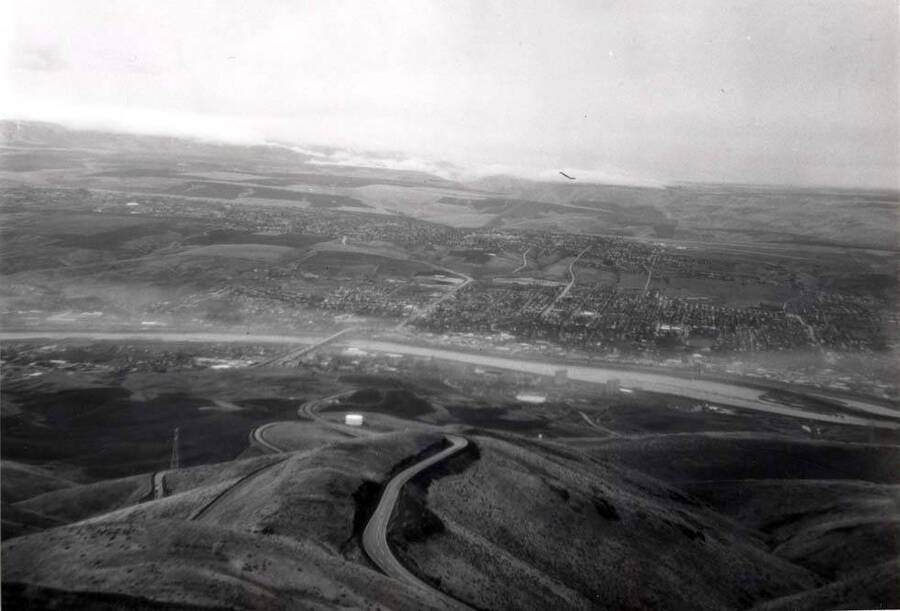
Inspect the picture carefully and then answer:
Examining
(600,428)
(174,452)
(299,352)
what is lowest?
(600,428)

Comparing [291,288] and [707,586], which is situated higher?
[291,288]

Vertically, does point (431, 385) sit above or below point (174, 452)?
above

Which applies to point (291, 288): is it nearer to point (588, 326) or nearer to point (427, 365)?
point (427, 365)

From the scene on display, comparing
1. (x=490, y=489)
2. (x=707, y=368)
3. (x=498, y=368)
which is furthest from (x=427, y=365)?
(x=707, y=368)

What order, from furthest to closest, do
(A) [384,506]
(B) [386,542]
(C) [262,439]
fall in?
1. (C) [262,439]
2. (A) [384,506]
3. (B) [386,542]

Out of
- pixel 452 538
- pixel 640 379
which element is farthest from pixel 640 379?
pixel 452 538

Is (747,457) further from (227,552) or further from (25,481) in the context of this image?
(25,481)

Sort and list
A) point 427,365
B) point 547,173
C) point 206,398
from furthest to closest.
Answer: point 547,173
point 427,365
point 206,398

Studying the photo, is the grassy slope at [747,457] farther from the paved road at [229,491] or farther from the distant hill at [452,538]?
the paved road at [229,491]

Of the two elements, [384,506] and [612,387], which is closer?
[384,506]
